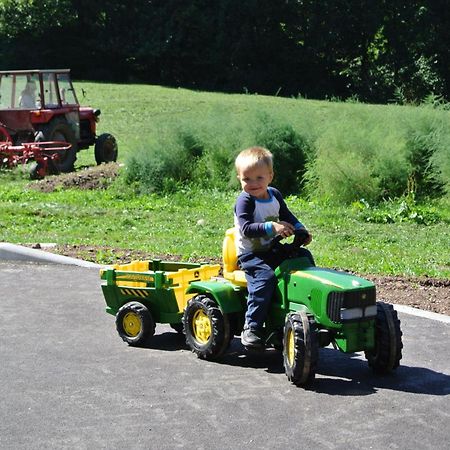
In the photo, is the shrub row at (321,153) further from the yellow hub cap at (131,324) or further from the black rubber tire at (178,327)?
the yellow hub cap at (131,324)

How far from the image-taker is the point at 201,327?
21.6ft

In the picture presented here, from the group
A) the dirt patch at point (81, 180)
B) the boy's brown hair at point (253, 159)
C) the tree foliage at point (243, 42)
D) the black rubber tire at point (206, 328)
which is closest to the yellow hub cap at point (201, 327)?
the black rubber tire at point (206, 328)

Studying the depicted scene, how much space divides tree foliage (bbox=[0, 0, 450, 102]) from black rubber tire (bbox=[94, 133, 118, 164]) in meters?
27.9

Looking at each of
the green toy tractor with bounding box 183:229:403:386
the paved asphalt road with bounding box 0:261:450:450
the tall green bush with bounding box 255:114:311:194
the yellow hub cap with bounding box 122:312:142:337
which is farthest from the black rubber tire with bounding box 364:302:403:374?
the tall green bush with bounding box 255:114:311:194

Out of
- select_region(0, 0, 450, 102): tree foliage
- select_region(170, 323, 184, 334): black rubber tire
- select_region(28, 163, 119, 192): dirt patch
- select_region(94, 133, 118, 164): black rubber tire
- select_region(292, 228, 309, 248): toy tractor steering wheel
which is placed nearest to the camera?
select_region(292, 228, 309, 248): toy tractor steering wheel

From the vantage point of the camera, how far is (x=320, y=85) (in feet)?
167

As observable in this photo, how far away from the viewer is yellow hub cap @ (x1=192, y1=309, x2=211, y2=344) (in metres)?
6.51

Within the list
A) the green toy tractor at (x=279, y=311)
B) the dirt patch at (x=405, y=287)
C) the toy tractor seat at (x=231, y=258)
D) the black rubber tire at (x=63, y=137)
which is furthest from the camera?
the black rubber tire at (x=63, y=137)

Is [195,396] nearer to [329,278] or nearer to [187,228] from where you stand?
[329,278]

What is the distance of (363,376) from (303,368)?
57 centimetres

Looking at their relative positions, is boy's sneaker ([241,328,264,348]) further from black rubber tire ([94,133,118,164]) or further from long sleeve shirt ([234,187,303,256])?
black rubber tire ([94,133,118,164])

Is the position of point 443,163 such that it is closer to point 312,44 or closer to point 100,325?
point 100,325

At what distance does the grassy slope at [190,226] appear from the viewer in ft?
34.1

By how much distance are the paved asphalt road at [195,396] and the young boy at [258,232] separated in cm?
41
